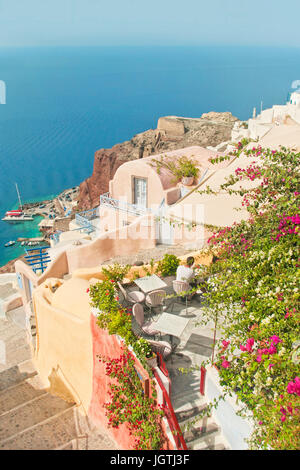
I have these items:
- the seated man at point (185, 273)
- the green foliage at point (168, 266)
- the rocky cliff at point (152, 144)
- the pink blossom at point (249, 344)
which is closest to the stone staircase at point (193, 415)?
the pink blossom at point (249, 344)

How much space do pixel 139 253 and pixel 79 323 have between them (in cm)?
664

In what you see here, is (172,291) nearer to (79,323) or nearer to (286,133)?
(79,323)

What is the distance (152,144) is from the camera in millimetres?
61938

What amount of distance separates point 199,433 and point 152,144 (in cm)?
5880

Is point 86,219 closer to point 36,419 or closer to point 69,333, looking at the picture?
point 69,333

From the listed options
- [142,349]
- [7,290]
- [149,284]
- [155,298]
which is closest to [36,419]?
[155,298]

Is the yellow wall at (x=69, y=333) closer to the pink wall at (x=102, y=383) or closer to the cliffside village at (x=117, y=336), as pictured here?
the cliffside village at (x=117, y=336)

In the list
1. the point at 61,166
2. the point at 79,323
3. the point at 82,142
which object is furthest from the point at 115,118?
the point at 79,323

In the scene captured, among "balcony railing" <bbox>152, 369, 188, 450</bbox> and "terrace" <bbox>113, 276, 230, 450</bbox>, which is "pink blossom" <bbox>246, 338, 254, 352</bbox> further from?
"balcony railing" <bbox>152, 369, 188, 450</bbox>

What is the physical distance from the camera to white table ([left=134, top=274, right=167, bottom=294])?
29.5 ft

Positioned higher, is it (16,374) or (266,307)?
(266,307)

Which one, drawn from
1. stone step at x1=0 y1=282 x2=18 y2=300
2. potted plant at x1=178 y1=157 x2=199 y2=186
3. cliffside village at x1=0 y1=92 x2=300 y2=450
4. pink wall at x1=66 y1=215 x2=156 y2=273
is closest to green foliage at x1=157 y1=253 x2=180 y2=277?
cliffside village at x1=0 y1=92 x2=300 y2=450

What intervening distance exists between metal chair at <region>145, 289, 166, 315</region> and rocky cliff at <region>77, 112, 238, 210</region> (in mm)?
47674

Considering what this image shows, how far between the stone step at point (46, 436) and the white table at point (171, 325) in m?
3.52
